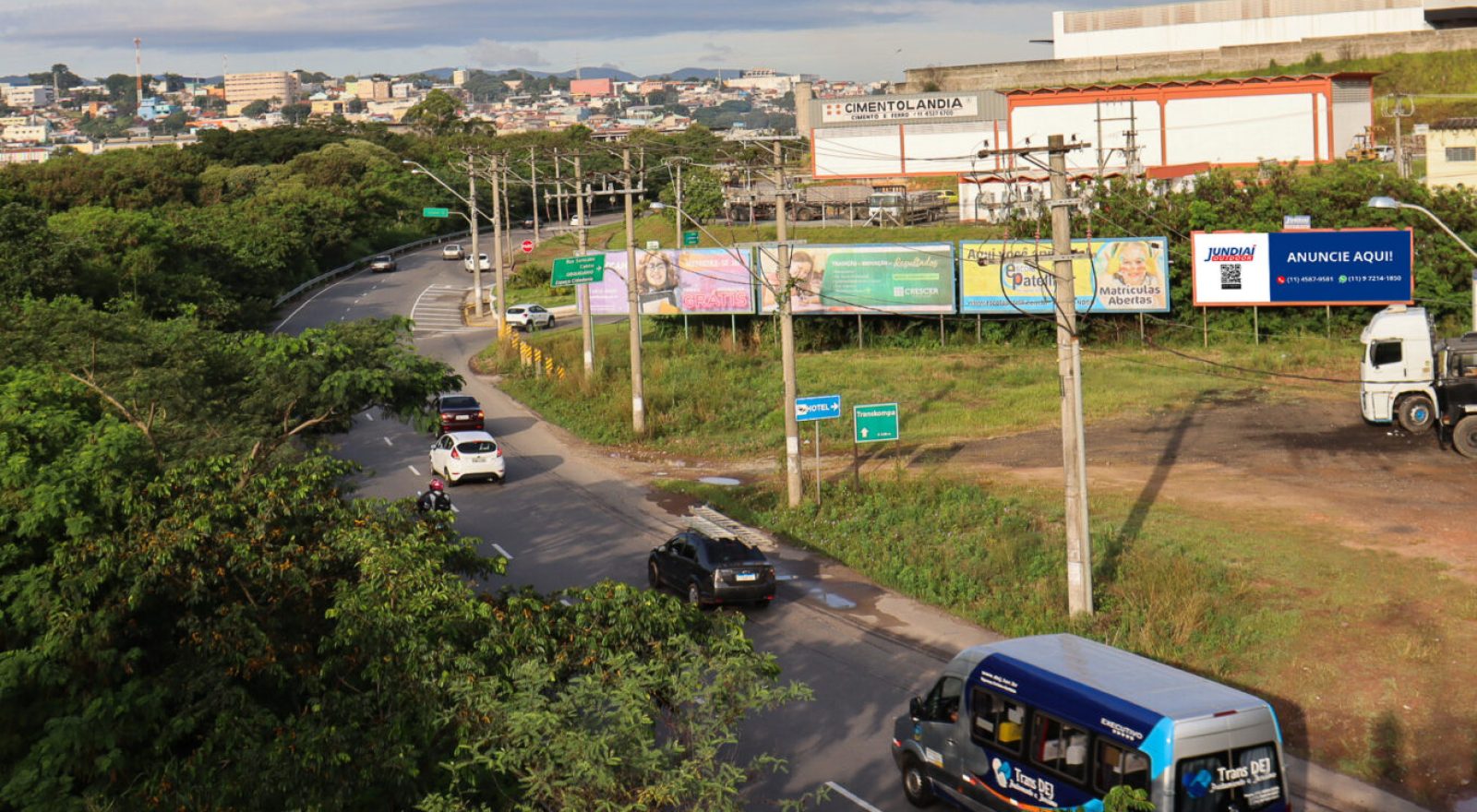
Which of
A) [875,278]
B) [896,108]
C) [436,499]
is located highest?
[896,108]

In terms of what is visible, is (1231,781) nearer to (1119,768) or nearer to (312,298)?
(1119,768)

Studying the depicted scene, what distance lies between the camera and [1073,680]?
1377 cm

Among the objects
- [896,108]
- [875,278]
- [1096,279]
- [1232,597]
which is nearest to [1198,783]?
[1232,597]

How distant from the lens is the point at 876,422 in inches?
1185

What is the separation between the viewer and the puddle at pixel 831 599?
24469 millimetres

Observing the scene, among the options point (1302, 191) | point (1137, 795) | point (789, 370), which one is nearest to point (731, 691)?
point (1137, 795)

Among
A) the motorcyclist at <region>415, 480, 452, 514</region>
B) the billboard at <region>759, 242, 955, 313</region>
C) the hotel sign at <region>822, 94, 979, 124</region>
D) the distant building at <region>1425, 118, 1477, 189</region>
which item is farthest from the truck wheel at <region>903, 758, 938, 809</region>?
the hotel sign at <region>822, 94, 979, 124</region>

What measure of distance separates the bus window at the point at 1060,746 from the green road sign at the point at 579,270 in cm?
3299

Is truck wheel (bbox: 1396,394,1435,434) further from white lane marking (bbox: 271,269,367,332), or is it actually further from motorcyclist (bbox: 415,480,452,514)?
white lane marking (bbox: 271,269,367,332)

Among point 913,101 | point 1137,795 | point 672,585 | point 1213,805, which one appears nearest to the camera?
point 1137,795

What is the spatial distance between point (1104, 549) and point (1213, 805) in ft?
41.1

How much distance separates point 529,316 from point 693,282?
14.7 meters

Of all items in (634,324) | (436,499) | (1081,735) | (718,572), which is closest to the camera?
(1081,735)

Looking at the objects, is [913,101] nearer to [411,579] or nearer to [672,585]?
[672,585]
